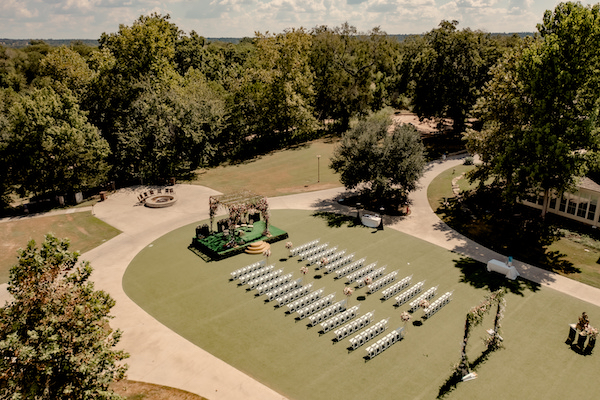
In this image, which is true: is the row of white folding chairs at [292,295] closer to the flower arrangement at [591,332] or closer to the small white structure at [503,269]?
the small white structure at [503,269]

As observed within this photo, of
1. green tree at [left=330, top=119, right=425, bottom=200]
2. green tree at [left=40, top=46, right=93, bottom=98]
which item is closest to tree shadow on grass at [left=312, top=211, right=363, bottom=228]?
green tree at [left=330, top=119, right=425, bottom=200]

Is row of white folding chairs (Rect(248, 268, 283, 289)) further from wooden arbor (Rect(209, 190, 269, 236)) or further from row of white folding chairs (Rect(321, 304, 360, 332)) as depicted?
wooden arbor (Rect(209, 190, 269, 236))

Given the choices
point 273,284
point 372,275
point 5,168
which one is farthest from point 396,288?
point 5,168

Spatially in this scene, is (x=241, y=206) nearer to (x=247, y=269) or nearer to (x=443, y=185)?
(x=247, y=269)

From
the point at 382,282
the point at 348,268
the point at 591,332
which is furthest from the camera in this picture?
the point at 348,268

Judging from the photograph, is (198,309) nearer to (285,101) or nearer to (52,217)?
(52,217)

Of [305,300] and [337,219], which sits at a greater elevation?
[337,219]
